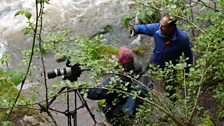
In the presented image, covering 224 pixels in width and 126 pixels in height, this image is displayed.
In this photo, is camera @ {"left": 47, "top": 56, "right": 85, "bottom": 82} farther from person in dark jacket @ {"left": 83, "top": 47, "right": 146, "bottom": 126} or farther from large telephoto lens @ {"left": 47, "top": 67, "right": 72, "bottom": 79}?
person in dark jacket @ {"left": 83, "top": 47, "right": 146, "bottom": 126}

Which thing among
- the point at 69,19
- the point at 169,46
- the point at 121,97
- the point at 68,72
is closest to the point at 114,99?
the point at 121,97

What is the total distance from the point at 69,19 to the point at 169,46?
505cm

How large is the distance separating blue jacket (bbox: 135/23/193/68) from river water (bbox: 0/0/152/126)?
3.26m

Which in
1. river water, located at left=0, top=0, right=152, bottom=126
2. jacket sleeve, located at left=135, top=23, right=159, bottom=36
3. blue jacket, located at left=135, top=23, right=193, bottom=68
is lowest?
river water, located at left=0, top=0, right=152, bottom=126

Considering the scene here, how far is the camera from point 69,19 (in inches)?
382

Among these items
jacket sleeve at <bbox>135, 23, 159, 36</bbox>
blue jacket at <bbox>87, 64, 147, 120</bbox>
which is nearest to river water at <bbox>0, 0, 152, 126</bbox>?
jacket sleeve at <bbox>135, 23, 159, 36</bbox>

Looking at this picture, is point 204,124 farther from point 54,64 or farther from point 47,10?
point 47,10

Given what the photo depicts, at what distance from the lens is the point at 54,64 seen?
794 centimetres

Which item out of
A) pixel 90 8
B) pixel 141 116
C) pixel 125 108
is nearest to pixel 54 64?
pixel 90 8

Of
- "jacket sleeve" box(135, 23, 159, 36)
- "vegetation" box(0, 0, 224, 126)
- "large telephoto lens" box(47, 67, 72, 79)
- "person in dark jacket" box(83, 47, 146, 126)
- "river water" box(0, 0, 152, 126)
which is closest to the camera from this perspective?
"vegetation" box(0, 0, 224, 126)

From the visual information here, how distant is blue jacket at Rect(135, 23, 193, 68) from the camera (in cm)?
491

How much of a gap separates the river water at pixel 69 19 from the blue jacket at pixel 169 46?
3.26 meters

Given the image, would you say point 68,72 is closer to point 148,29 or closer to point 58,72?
point 58,72

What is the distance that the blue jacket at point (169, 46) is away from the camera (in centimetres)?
491
